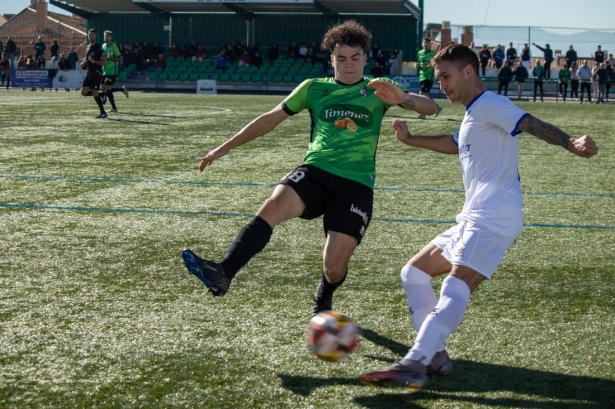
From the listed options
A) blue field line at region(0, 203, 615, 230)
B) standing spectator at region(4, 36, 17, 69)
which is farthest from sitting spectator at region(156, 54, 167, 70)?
blue field line at region(0, 203, 615, 230)

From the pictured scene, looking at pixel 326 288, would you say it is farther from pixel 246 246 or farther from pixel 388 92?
pixel 388 92

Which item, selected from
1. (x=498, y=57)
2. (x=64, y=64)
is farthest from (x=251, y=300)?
(x=64, y=64)

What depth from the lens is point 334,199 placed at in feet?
15.4

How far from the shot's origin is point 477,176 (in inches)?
153

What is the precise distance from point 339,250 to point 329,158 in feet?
1.87

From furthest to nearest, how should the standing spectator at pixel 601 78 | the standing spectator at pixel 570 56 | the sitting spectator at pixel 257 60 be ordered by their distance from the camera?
the sitting spectator at pixel 257 60 → the standing spectator at pixel 570 56 → the standing spectator at pixel 601 78

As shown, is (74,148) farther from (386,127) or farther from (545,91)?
(545,91)

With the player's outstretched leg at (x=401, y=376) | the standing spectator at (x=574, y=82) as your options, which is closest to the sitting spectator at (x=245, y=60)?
the standing spectator at (x=574, y=82)

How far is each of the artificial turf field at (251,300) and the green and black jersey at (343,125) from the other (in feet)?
2.84

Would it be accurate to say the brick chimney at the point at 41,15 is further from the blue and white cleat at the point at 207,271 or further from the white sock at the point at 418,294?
the white sock at the point at 418,294

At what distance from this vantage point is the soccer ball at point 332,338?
3.80m

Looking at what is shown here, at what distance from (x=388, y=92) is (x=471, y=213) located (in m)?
1.04

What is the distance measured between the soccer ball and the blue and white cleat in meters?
0.57

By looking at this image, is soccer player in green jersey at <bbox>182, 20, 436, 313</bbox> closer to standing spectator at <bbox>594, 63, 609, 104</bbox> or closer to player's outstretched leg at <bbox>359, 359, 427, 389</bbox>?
player's outstretched leg at <bbox>359, 359, 427, 389</bbox>
